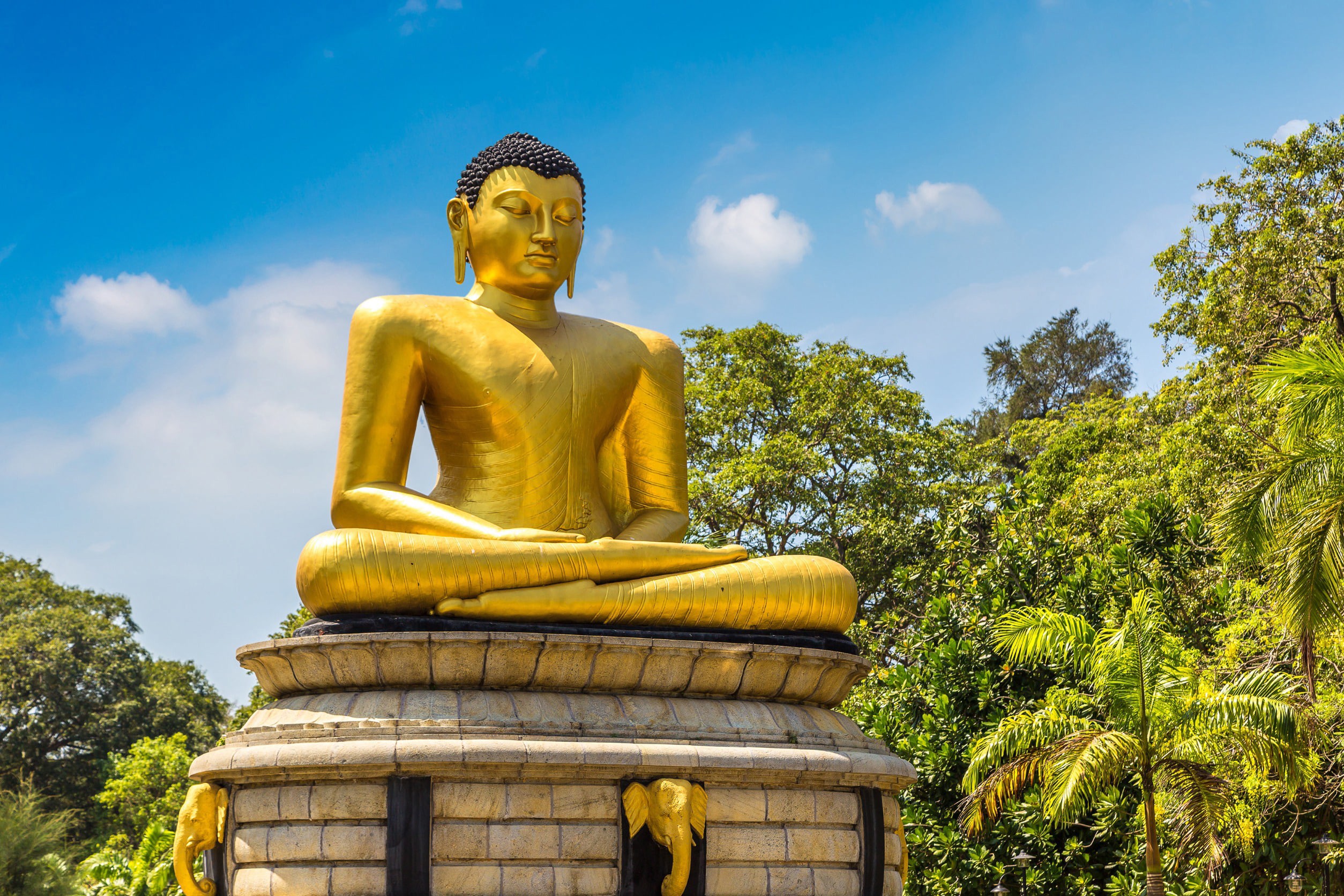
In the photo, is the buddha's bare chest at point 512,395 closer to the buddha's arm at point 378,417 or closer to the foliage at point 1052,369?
the buddha's arm at point 378,417

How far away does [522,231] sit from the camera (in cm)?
995

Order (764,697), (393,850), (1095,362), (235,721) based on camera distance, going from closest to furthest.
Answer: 1. (393,850)
2. (764,697)
3. (235,721)
4. (1095,362)

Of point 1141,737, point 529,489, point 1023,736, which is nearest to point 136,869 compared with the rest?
point 1023,736

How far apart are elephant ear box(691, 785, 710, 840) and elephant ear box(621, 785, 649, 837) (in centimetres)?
24

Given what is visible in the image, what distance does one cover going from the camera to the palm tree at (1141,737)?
11.6 m

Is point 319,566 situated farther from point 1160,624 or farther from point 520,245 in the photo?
point 1160,624

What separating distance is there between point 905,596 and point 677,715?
1363cm

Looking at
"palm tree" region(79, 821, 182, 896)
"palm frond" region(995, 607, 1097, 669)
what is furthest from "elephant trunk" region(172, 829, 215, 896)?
"palm tree" region(79, 821, 182, 896)

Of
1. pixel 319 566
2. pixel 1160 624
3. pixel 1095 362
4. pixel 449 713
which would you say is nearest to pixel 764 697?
pixel 449 713

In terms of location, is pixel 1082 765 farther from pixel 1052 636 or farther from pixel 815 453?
pixel 815 453

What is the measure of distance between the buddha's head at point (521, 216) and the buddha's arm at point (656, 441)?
976 mm

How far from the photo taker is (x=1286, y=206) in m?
19.0

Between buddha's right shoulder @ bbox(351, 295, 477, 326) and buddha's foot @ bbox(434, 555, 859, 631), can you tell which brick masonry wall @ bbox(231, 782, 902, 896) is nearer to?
buddha's foot @ bbox(434, 555, 859, 631)

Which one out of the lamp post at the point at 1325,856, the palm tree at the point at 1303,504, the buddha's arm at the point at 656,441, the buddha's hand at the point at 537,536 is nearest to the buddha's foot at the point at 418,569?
the buddha's hand at the point at 537,536
